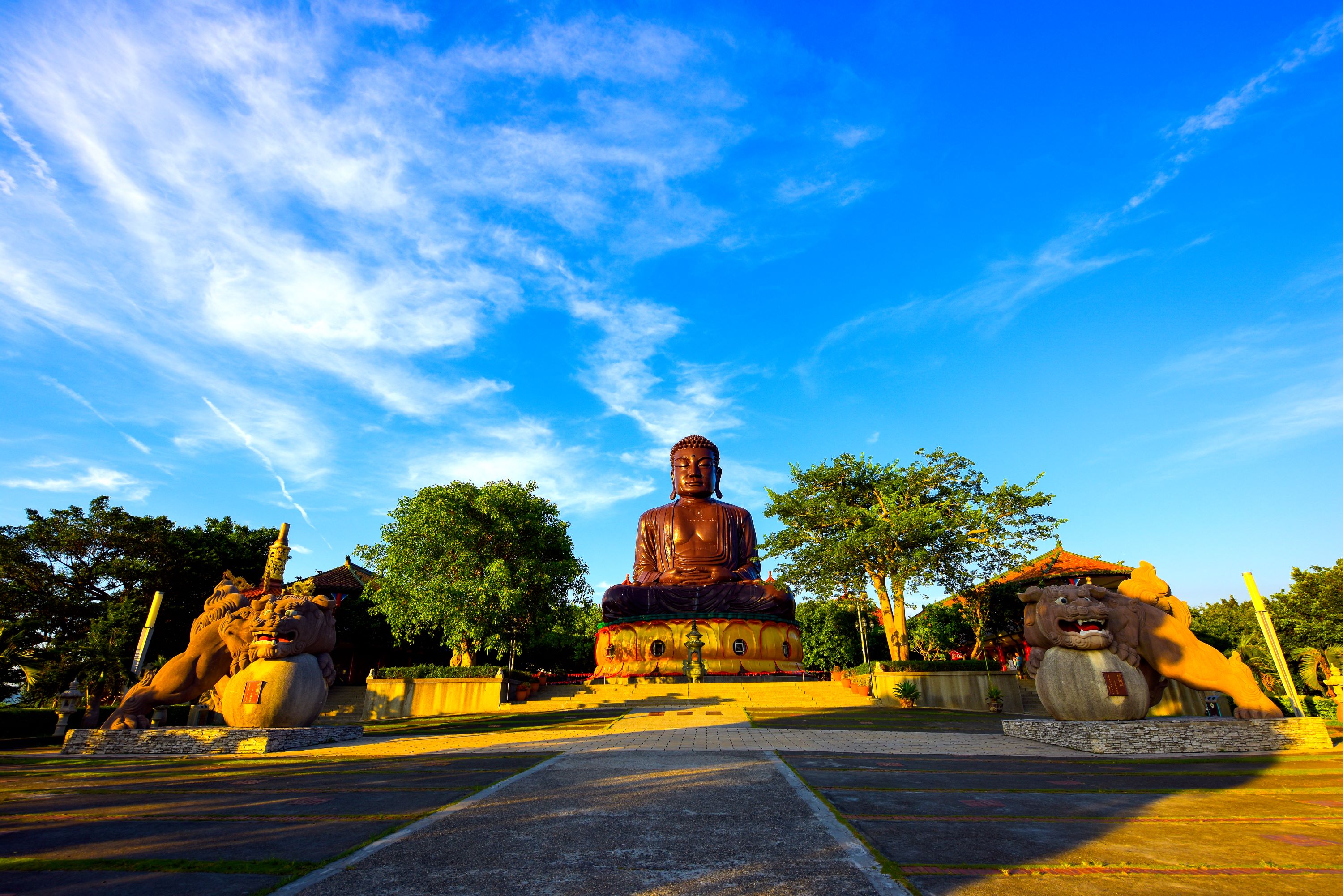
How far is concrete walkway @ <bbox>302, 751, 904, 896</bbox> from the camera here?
3129mm

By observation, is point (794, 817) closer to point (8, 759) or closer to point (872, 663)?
point (8, 759)

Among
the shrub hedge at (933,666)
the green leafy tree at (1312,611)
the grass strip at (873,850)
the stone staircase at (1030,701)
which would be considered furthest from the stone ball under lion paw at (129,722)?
the green leafy tree at (1312,611)

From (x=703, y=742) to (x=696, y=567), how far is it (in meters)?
21.7

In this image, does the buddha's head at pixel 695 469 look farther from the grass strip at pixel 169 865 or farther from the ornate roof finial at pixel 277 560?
the grass strip at pixel 169 865

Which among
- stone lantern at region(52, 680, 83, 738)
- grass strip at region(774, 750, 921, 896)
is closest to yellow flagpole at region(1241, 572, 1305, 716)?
grass strip at region(774, 750, 921, 896)

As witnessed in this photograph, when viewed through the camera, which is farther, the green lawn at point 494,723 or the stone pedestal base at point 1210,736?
the green lawn at point 494,723

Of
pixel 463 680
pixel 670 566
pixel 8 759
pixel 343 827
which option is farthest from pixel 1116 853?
pixel 670 566

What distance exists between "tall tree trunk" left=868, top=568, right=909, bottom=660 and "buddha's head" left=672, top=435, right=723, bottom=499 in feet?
43.7

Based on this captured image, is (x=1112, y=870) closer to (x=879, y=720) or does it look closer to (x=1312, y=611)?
(x=879, y=720)

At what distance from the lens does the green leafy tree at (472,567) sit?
21062 millimetres

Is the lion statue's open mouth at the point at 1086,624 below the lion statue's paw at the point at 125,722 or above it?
above

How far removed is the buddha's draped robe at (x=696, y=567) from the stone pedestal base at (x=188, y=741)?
761 inches

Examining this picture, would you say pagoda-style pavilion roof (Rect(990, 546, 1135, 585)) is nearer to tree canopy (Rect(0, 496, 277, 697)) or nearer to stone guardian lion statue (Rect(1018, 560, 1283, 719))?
stone guardian lion statue (Rect(1018, 560, 1283, 719))

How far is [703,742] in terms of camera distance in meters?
9.78
